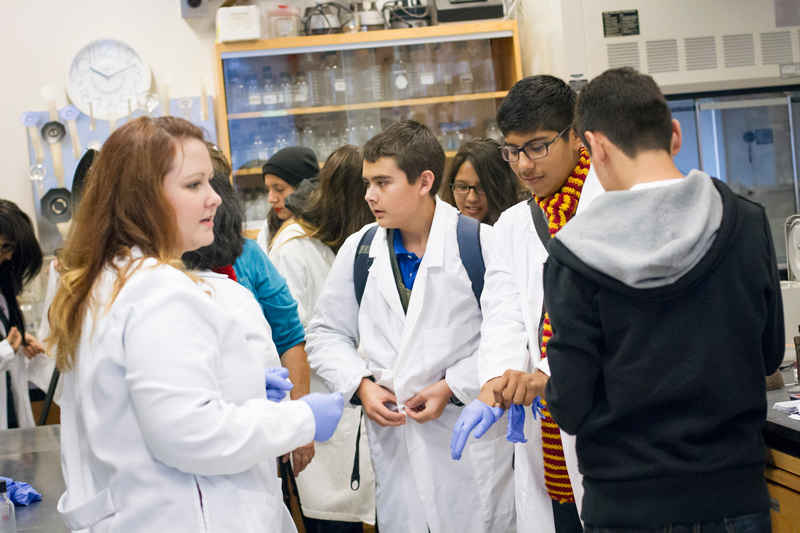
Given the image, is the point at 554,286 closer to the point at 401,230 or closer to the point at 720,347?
the point at 720,347

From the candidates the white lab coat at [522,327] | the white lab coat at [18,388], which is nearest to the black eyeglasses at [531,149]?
the white lab coat at [522,327]

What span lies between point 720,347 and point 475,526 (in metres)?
1.03

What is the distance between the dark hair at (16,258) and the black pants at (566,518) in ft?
9.11

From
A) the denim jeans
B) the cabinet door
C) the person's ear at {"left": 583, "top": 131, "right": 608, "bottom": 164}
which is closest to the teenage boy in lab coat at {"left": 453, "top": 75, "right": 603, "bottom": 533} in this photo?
the person's ear at {"left": 583, "top": 131, "right": 608, "bottom": 164}

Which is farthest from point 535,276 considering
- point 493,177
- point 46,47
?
point 46,47

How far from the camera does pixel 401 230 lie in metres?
2.16

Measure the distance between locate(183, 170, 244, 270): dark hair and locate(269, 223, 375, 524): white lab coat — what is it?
2.54ft

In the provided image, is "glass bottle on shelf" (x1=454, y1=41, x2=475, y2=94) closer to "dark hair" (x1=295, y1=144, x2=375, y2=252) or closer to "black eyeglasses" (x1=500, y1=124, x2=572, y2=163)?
"dark hair" (x1=295, y1=144, x2=375, y2=252)

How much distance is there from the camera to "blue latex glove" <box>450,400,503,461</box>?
59.7 inches

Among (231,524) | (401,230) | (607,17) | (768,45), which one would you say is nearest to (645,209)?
(231,524)

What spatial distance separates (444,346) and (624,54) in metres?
2.71

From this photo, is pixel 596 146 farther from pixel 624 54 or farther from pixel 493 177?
pixel 624 54

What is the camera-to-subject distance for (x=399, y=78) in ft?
14.9

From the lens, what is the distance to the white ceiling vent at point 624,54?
3.97 meters
